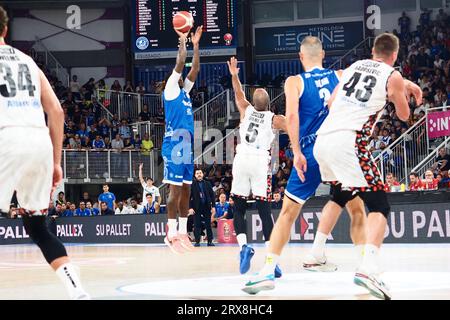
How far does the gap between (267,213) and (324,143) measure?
299 centimetres

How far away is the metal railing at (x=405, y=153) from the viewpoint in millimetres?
20719

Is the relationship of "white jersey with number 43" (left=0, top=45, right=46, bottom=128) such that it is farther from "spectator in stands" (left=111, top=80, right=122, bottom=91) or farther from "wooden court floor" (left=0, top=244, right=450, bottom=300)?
"spectator in stands" (left=111, top=80, right=122, bottom=91)

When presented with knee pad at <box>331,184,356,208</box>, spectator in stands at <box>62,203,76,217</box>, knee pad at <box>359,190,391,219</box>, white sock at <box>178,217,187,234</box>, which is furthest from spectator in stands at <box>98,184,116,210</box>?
knee pad at <box>359,190,391,219</box>

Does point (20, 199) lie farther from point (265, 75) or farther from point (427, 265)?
point (265, 75)

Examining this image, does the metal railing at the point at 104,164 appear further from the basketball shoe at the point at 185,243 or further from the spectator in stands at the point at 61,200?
the basketball shoe at the point at 185,243

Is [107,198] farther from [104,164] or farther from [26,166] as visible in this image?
[26,166]

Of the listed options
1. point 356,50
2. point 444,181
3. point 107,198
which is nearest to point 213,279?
point 444,181

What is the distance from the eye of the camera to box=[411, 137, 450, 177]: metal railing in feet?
66.5

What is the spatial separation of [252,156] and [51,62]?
2465 cm

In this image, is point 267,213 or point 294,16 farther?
point 294,16

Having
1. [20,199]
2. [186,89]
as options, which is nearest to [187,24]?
[186,89]

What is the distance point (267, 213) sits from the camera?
9.66 metres

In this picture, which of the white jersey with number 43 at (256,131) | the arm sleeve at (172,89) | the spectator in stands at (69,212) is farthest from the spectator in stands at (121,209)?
the white jersey with number 43 at (256,131)

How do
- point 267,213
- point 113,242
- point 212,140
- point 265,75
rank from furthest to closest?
point 265,75
point 212,140
point 113,242
point 267,213
